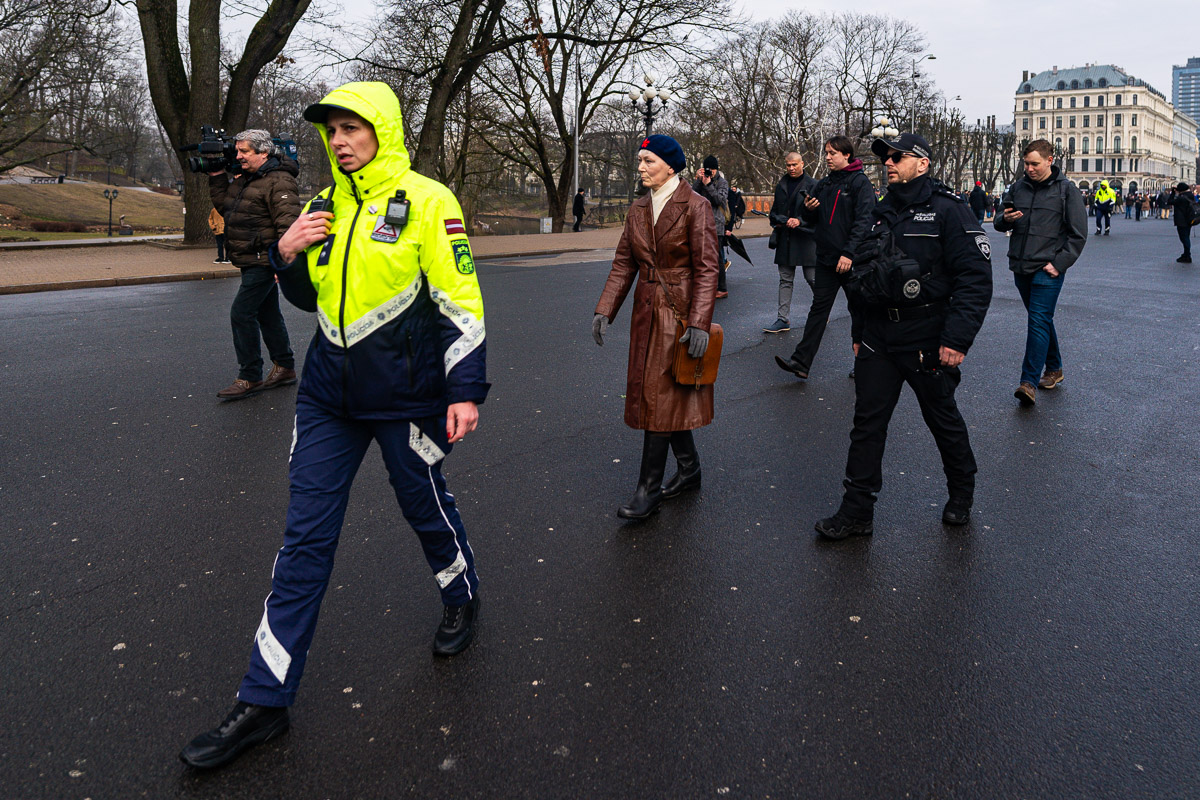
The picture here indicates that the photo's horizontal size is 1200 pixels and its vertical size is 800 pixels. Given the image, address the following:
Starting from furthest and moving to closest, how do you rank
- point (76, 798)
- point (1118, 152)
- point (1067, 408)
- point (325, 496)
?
1. point (1118, 152)
2. point (1067, 408)
3. point (325, 496)
4. point (76, 798)

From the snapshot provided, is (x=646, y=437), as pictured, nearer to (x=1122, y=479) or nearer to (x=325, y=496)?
(x=325, y=496)

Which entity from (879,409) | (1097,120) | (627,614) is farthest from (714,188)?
(1097,120)

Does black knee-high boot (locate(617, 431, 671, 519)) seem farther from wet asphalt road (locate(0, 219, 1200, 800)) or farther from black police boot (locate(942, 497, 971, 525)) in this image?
black police boot (locate(942, 497, 971, 525))

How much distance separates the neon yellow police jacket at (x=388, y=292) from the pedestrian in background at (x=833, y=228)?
16.7 feet

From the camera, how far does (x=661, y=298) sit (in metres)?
4.52

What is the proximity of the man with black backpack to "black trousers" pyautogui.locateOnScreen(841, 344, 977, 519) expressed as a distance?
18.9m

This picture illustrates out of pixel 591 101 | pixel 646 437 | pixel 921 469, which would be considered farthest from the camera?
pixel 591 101

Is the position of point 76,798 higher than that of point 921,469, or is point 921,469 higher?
point 921,469

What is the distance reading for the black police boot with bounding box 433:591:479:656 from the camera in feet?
10.7

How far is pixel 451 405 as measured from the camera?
9.65ft

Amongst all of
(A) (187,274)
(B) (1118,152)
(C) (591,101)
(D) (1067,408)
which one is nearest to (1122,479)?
(D) (1067,408)

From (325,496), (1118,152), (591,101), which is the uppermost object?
(1118,152)

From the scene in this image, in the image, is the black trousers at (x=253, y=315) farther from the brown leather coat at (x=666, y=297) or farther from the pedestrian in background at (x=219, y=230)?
the pedestrian in background at (x=219, y=230)

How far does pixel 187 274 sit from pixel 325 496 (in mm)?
15349
